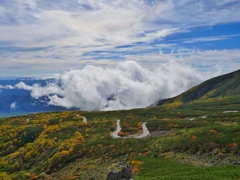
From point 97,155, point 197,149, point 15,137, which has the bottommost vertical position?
point 15,137

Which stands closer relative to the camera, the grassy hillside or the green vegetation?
the green vegetation

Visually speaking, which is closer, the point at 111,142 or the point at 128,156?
the point at 128,156

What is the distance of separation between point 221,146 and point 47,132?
109m

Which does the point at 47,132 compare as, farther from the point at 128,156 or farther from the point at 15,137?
the point at 128,156

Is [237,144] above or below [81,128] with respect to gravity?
above

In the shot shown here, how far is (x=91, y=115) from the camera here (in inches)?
7338

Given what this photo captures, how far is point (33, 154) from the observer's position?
101062 mm

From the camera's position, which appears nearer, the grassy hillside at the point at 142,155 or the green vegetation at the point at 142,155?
the green vegetation at the point at 142,155

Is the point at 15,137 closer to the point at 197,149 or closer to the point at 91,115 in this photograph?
the point at 91,115

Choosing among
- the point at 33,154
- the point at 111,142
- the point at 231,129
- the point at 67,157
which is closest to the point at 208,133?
the point at 231,129

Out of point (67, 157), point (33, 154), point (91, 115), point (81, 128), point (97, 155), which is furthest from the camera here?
point (91, 115)

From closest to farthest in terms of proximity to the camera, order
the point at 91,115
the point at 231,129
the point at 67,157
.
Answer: the point at 231,129 → the point at 67,157 → the point at 91,115

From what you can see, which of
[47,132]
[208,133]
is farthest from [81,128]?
[208,133]

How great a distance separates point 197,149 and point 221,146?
642 cm
